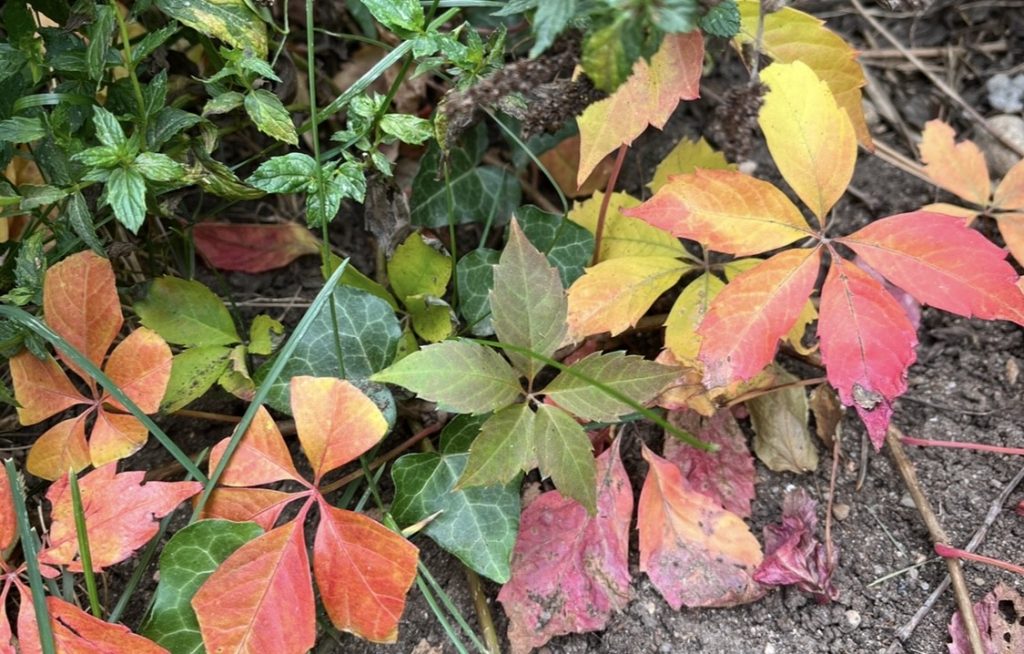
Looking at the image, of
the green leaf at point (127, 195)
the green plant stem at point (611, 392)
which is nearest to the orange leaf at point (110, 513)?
the green leaf at point (127, 195)

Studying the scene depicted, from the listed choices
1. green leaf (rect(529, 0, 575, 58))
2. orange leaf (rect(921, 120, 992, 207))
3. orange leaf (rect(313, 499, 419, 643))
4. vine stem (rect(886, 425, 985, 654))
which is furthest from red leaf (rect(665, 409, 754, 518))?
green leaf (rect(529, 0, 575, 58))

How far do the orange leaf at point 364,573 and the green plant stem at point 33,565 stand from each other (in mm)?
320

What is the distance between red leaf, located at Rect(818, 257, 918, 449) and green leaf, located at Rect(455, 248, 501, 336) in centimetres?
49

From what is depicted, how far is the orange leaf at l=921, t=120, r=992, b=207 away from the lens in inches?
53.2

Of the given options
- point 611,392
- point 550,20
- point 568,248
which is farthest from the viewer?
point 568,248

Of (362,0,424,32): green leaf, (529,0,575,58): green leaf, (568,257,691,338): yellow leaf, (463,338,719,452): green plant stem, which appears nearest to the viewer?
(529,0,575,58): green leaf

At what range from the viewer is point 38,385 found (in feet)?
3.72

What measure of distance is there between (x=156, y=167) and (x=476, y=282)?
481mm

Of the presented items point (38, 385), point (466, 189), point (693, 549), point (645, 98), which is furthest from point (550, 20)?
point (38, 385)

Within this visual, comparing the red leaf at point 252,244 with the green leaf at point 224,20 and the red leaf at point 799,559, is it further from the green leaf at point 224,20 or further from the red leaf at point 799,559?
the red leaf at point 799,559

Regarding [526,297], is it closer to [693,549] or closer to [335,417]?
[335,417]

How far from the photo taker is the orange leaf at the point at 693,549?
1.11 meters

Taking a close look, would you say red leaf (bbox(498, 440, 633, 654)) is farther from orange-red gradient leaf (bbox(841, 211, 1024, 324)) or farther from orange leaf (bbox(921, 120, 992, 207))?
orange leaf (bbox(921, 120, 992, 207))

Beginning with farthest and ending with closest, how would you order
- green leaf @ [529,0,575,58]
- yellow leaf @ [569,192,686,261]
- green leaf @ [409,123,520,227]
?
green leaf @ [409,123,520,227], yellow leaf @ [569,192,686,261], green leaf @ [529,0,575,58]
